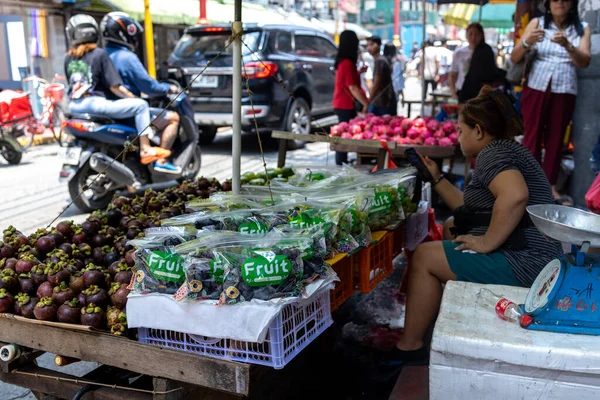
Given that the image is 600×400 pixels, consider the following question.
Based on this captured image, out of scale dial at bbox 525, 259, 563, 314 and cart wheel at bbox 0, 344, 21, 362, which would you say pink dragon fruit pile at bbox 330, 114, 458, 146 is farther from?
cart wheel at bbox 0, 344, 21, 362

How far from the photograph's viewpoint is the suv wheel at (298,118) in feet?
33.7

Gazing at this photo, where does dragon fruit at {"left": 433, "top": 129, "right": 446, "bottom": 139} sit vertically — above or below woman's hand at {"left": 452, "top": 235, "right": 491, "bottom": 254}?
above

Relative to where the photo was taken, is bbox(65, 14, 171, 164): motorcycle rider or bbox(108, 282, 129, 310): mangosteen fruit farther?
bbox(65, 14, 171, 164): motorcycle rider

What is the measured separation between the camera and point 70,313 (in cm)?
235

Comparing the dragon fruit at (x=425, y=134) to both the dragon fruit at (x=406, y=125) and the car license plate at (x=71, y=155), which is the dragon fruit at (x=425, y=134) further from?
the car license plate at (x=71, y=155)

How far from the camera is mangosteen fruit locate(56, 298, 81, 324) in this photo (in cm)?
235

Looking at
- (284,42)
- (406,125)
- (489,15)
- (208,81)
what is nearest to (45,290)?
(406,125)

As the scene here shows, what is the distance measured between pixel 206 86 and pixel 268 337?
8539mm

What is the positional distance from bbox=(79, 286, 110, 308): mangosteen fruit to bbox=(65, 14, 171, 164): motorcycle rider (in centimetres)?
385

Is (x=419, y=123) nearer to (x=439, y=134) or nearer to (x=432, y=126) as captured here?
A: (x=432, y=126)

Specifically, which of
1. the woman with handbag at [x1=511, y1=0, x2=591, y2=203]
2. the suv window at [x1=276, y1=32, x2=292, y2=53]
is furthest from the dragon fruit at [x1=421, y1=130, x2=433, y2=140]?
the suv window at [x1=276, y1=32, x2=292, y2=53]

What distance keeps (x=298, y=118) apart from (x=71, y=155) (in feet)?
17.5

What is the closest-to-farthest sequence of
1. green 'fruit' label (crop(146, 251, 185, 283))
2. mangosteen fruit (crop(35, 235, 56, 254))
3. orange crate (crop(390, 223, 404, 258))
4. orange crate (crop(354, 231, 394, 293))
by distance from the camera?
green 'fruit' label (crop(146, 251, 185, 283)) < orange crate (crop(354, 231, 394, 293)) < mangosteen fruit (crop(35, 235, 56, 254)) < orange crate (crop(390, 223, 404, 258))

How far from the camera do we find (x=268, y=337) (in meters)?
2.08
